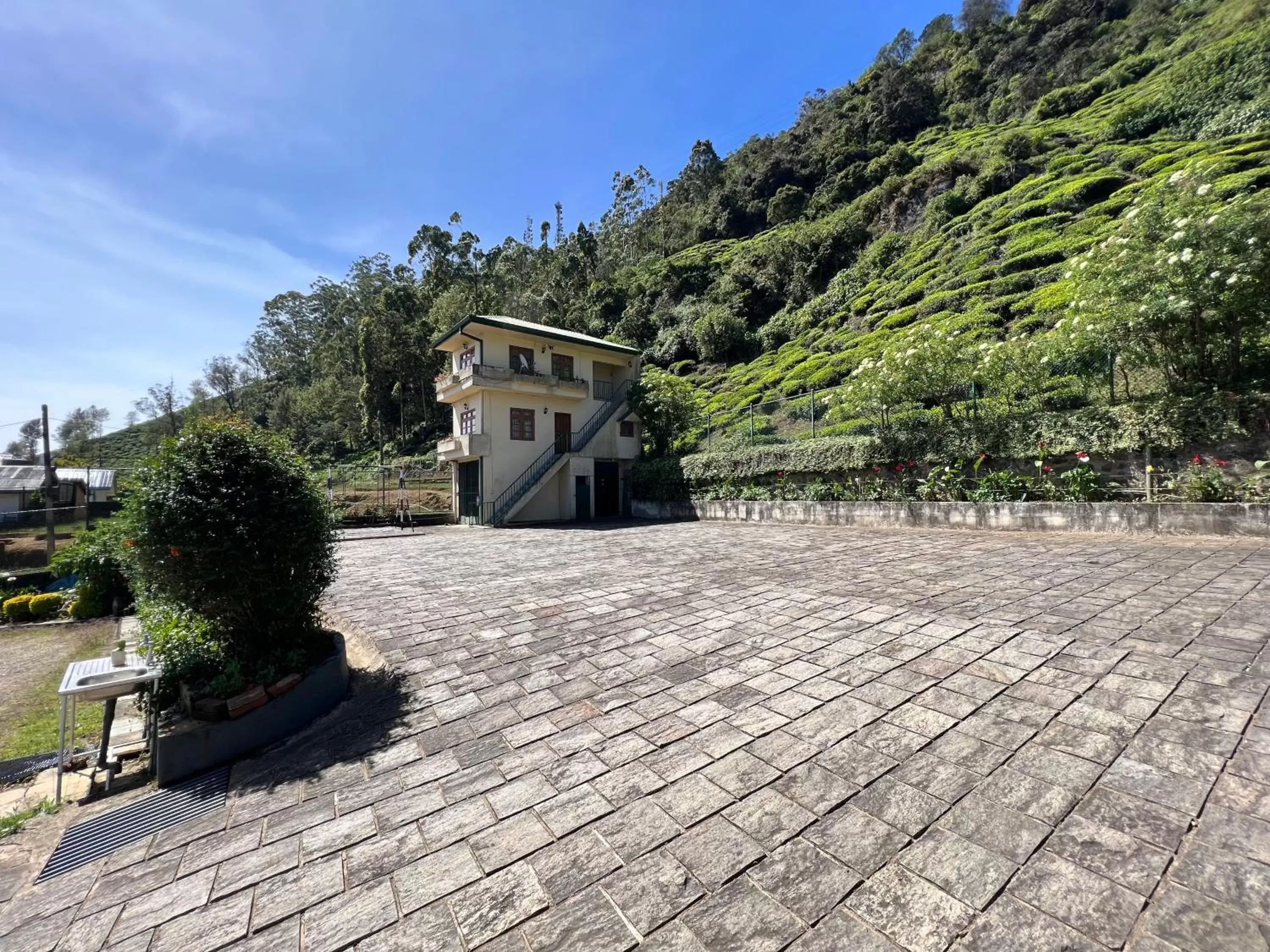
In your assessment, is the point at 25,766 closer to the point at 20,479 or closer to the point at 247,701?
the point at 247,701

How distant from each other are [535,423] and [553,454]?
4.81 ft

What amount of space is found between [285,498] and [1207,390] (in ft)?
42.0

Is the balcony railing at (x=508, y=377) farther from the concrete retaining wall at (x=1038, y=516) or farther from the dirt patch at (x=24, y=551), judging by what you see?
the dirt patch at (x=24, y=551)

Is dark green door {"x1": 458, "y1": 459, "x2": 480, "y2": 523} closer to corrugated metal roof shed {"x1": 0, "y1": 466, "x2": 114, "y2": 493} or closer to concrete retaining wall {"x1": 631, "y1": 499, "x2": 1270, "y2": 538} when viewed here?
concrete retaining wall {"x1": 631, "y1": 499, "x2": 1270, "y2": 538}

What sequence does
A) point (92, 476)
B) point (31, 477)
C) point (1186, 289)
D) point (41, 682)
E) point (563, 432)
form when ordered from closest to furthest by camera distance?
point (41, 682) < point (1186, 289) < point (563, 432) < point (31, 477) < point (92, 476)

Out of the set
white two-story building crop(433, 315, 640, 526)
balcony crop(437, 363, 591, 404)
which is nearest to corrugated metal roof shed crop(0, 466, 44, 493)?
balcony crop(437, 363, 591, 404)

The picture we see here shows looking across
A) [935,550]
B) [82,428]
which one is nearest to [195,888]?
[935,550]

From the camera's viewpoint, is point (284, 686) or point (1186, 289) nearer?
point (284, 686)

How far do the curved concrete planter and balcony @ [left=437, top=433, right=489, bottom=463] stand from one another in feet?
52.0

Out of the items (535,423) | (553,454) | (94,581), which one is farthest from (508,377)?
(94,581)

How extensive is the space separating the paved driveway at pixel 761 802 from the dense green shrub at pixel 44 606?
10426 mm

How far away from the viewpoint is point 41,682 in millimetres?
5777

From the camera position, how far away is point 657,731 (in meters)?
2.83

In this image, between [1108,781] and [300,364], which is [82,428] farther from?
[1108,781]
